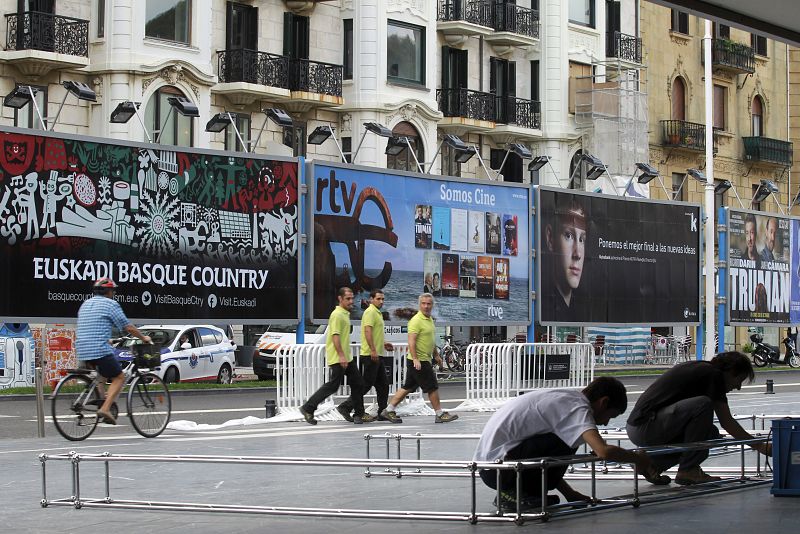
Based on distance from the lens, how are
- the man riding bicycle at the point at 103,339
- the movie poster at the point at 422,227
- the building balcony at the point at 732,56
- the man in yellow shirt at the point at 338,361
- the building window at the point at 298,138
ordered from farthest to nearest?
1. the building balcony at the point at 732,56
2. the building window at the point at 298,138
3. the movie poster at the point at 422,227
4. the man in yellow shirt at the point at 338,361
5. the man riding bicycle at the point at 103,339

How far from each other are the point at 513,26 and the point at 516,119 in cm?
330

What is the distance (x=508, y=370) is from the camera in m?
26.2

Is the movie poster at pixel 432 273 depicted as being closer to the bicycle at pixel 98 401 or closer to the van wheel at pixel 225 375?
the van wheel at pixel 225 375

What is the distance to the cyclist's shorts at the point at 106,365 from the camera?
18.0 metres

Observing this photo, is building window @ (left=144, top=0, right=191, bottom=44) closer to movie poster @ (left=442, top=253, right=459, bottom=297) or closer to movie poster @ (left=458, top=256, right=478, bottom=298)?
movie poster @ (left=458, top=256, right=478, bottom=298)

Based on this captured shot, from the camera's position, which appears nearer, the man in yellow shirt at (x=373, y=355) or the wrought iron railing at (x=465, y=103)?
the man in yellow shirt at (x=373, y=355)

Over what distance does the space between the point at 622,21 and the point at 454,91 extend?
1103cm

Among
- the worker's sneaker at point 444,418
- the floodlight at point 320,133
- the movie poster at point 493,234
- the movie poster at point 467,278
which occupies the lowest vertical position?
the worker's sneaker at point 444,418

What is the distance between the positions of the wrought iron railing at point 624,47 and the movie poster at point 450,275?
30987 millimetres

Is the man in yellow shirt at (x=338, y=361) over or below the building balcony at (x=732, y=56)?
below

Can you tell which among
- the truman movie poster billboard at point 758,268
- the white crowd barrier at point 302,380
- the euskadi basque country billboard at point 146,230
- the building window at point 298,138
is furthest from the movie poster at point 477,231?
the building window at point 298,138

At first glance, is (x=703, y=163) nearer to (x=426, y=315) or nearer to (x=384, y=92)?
(x=384, y=92)

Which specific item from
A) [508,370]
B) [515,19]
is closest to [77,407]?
[508,370]

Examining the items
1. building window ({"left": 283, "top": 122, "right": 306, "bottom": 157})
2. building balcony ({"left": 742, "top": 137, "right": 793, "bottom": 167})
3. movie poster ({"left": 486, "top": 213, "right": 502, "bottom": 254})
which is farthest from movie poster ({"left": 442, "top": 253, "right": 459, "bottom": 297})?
building balcony ({"left": 742, "top": 137, "right": 793, "bottom": 167})
